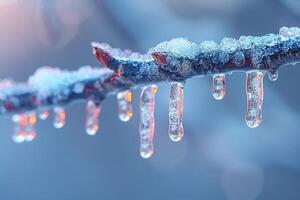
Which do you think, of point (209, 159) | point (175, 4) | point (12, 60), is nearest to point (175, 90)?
point (175, 4)

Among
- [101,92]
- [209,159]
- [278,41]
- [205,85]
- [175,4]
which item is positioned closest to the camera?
[278,41]

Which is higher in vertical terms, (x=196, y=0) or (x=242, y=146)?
(x=196, y=0)

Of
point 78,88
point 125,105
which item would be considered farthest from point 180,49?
point 125,105

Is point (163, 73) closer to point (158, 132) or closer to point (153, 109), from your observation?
point (153, 109)

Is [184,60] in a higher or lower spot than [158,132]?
lower

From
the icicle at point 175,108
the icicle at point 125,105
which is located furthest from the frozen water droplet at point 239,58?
the icicle at point 125,105

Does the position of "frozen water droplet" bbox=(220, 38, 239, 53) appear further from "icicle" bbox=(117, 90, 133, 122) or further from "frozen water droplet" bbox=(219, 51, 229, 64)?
"icicle" bbox=(117, 90, 133, 122)

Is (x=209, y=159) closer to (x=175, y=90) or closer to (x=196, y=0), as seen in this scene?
(x=196, y=0)
